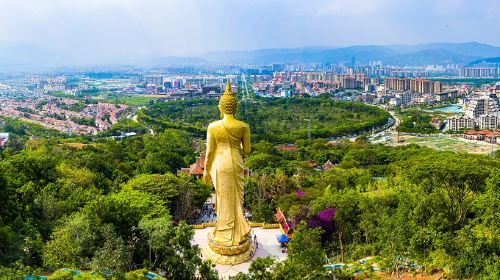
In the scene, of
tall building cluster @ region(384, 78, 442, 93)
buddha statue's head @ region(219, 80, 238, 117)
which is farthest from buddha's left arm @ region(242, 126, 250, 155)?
tall building cluster @ region(384, 78, 442, 93)

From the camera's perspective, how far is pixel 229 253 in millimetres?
10758

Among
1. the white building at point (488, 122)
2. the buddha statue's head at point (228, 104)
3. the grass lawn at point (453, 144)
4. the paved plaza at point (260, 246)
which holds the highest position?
the buddha statue's head at point (228, 104)

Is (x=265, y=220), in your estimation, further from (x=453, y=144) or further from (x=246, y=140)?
(x=453, y=144)

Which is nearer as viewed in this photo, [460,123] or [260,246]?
[260,246]

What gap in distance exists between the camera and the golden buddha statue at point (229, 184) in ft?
35.3

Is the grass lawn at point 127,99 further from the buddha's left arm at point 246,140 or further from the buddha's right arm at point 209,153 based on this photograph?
the buddha's left arm at point 246,140

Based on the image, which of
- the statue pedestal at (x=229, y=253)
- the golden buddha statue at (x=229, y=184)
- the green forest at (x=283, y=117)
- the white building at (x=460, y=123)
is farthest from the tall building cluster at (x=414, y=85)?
the statue pedestal at (x=229, y=253)

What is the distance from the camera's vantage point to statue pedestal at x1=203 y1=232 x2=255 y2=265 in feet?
35.2

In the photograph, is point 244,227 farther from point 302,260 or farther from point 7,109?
point 7,109

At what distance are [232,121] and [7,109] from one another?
71.5 metres

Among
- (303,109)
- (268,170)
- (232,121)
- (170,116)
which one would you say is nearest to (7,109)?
(170,116)

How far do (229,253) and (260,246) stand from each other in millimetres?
1795

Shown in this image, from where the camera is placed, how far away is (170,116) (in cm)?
6109

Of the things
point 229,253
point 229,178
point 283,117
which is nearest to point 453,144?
point 283,117
